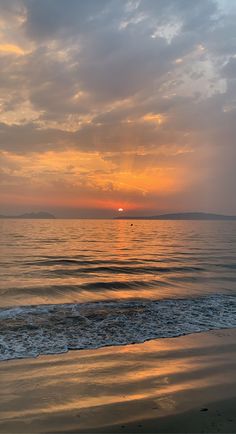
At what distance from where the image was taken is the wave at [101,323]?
33.2 ft

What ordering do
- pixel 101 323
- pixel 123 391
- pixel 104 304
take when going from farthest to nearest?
pixel 104 304, pixel 101 323, pixel 123 391

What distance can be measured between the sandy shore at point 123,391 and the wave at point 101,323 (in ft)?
2.84

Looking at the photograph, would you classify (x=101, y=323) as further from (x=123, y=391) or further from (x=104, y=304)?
(x=123, y=391)

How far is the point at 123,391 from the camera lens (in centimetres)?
686

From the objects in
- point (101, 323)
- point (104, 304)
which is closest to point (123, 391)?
point (101, 323)

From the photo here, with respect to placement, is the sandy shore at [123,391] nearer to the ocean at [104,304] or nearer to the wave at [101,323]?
the wave at [101,323]

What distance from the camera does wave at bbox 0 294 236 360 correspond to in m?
10.1

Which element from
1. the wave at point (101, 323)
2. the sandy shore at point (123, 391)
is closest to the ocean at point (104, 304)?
the wave at point (101, 323)

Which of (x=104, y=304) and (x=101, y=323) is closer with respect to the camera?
(x=101, y=323)

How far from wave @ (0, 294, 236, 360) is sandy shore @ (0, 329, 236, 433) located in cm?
86

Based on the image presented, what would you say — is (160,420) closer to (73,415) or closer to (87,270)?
(73,415)

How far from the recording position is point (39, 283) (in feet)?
69.5

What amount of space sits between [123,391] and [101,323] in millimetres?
5564

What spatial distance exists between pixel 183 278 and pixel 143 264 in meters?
8.39
